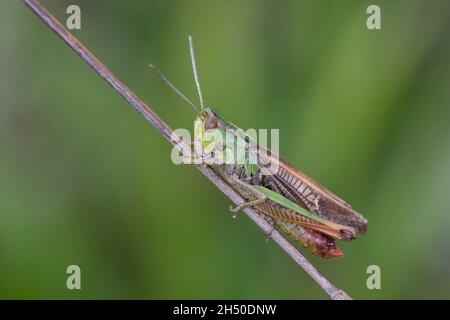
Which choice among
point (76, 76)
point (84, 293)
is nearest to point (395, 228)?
point (84, 293)

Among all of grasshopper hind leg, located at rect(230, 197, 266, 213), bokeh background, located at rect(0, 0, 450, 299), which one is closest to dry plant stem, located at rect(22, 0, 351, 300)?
grasshopper hind leg, located at rect(230, 197, 266, 213)

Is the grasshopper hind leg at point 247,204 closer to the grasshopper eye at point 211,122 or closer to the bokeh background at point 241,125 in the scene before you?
the bokeh background at point 241,125

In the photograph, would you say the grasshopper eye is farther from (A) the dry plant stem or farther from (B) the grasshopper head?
(A) the dry plant stem

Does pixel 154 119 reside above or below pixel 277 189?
above

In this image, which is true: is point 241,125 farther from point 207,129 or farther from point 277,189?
point 277,189

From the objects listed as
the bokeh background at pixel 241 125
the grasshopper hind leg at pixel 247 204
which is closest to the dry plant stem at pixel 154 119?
the grasshopper hind leg at pixel 247 204

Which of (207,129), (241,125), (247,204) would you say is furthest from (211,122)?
(247,204)
